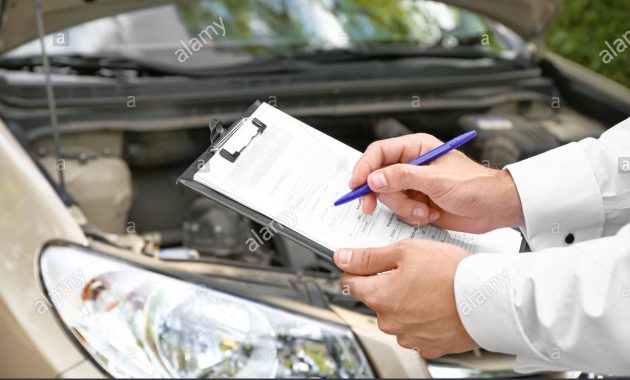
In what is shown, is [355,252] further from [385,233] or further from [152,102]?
[152,102]

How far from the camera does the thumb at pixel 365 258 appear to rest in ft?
2.93

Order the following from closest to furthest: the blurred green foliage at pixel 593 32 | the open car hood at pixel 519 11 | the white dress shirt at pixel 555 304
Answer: the white dress shirt at pixel 555 304
the open car hood at pixel 519 11
the blurred green foliage at pixel 593 32

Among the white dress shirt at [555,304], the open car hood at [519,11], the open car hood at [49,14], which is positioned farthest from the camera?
the open car hood at [519,11]

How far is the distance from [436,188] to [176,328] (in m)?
0.50

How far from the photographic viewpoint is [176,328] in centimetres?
114

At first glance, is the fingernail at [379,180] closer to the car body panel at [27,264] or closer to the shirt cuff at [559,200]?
the shirt cuff at [559,200]

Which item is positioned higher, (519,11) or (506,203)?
(519,11)

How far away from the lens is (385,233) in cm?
96

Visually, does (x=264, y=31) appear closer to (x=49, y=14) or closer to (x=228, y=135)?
(x=49, y=14)

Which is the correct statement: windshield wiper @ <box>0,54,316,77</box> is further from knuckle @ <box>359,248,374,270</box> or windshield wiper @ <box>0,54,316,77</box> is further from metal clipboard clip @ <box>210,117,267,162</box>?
knuckle @ <box>359,248,374,270</box>

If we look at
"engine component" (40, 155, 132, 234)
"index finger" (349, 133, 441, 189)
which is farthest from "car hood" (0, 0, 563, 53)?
"index finger" (349, 133, 441, 189)

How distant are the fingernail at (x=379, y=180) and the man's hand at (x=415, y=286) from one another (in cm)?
9

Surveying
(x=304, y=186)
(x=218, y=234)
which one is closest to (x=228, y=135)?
(x=304, y=186)

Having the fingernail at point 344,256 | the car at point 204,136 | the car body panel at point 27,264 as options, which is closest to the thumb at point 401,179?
the fingernail at point 344,256
